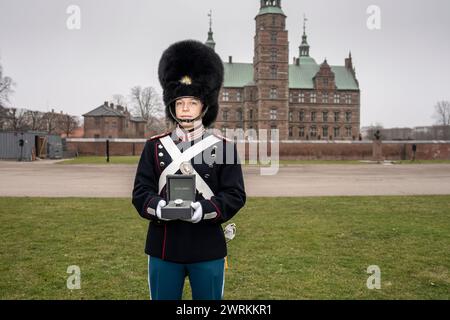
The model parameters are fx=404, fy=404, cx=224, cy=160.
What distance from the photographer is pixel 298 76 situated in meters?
75.9

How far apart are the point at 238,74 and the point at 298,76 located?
11.3 m

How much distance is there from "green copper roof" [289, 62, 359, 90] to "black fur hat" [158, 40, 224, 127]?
72.5m

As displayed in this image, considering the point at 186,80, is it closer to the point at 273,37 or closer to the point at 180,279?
the point at 180,279

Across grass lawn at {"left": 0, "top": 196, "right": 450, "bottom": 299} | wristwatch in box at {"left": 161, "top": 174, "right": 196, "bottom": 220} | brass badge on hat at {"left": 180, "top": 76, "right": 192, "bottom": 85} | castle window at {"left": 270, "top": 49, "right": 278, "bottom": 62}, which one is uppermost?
castle window at {"left": 270, "top": 49, "right": 278, "bottom": 62}

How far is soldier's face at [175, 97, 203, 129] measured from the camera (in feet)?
10.3

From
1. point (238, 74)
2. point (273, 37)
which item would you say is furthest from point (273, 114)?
point (273, 37)

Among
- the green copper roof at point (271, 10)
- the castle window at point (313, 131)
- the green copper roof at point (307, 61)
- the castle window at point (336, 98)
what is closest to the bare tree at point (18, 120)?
the green copper roof at point (271, 10)

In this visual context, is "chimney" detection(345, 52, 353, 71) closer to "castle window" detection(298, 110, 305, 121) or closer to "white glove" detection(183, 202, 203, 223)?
"castle window" detection(298, 110, 305, 121)

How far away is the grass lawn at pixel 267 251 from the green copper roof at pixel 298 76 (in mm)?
63267

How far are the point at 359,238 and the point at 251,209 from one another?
12.3 feet

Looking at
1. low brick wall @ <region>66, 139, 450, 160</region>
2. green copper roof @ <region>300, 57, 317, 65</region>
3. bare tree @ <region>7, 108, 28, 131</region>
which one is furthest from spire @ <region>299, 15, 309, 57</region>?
bare tree @ <region>7, 108, 28, 131</region>

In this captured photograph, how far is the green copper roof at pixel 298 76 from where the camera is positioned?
242 feet

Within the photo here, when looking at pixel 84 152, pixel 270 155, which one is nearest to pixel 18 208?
pixel 270 155

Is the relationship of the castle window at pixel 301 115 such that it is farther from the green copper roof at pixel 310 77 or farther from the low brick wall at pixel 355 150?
the low brick wall at pixel 355 150
